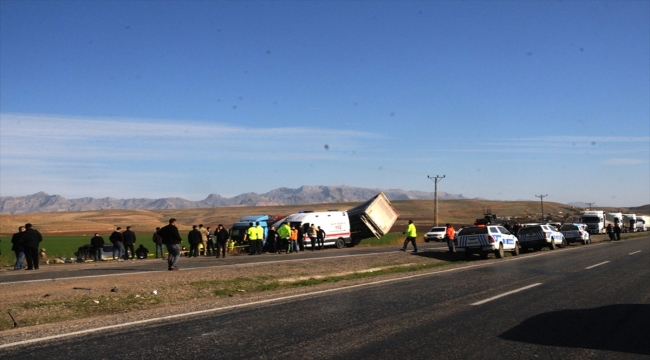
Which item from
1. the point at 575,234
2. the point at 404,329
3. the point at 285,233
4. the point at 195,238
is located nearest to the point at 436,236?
the point at 575,234

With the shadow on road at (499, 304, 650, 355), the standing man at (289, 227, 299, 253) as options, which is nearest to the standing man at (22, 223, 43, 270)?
the standing man at (289, 227, 299, 253)

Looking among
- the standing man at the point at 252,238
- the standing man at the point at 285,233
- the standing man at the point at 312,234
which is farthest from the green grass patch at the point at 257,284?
the standing man at the point at 312,234

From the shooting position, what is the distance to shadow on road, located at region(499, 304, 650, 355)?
8.16 meters

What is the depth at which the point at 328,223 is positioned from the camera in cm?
3997

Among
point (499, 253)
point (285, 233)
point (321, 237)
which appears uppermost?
point (285, 233)

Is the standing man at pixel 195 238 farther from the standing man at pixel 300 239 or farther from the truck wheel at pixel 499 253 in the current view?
the truck wheel at pixel 499 253

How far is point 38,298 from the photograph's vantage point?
12812 millimetres

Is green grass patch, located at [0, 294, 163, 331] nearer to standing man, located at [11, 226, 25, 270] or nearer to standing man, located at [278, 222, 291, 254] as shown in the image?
standing man, located at [11, 226, 25, 270]

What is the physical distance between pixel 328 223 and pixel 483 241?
1363cm

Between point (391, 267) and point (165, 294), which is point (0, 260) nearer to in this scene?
point (165, 294)

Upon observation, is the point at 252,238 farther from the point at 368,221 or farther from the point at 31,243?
the point at 368,221

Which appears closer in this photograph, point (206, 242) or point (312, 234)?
point (206, 242)

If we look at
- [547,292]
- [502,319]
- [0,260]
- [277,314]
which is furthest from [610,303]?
[0,260]

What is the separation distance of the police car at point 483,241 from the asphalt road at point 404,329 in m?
13.6
